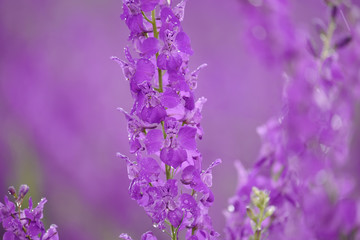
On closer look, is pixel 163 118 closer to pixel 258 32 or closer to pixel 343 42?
pixel 343 42

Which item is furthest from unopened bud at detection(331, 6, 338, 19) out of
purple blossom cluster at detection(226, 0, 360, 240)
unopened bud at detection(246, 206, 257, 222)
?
unopened bud at detection(246, 206, 257, 222)

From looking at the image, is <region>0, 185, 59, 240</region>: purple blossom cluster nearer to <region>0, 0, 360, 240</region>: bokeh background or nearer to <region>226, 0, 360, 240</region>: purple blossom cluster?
<region>226, 0, 360, 240</region>: purple blossom cluster

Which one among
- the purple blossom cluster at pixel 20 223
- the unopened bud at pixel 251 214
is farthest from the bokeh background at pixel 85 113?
the purple blossom cluster at pixel 20 223

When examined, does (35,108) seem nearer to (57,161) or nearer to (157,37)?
(57,161)

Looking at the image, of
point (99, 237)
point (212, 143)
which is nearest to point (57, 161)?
point (99, 237)

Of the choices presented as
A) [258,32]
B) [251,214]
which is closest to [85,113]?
[258,32]

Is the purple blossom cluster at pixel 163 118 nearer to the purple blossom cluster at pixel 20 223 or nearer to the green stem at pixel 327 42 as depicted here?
the purple blossom cluster at pixel 20 223

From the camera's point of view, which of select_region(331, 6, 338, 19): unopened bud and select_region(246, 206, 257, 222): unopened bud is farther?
select_region(331, 6, 338, 19): unopened bud
